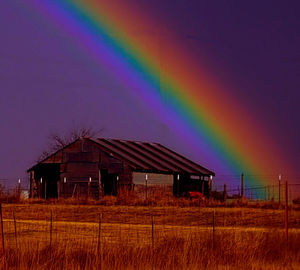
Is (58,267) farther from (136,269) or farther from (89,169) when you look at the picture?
(89,169)

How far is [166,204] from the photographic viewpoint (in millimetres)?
45469

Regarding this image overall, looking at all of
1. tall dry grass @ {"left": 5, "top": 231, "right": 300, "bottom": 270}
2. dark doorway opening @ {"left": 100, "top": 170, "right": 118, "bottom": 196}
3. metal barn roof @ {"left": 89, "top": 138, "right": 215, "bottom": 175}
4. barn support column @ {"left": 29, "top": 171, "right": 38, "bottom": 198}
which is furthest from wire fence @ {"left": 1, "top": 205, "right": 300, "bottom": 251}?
metal barn roof @ {"left": 89, "top": 138, "right": 215, "bottom": 175}

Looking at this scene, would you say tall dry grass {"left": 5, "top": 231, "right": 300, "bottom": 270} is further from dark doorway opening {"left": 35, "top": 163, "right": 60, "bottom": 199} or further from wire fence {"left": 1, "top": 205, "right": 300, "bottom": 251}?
dark doorway opening {"left": 35, "top": 163, "right": 60, "bottom": 199}

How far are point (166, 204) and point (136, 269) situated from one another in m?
30.7

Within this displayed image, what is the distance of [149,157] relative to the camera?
199 ft

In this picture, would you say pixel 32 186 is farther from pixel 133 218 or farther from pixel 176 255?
pixel 176 255

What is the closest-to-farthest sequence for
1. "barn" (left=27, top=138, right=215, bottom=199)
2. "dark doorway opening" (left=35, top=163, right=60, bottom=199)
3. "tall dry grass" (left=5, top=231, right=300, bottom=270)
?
"tall dry grass" (left=5, top=231, right=300, bottom=270)
"barn" (left=27, top=138, right=215, bottom=199)
"dark doorway opening" (left=35, top=163, right=60, bottom=199)

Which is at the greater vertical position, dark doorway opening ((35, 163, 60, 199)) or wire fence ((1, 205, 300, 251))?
dark doorway opening ((35, 163, 60, 199))

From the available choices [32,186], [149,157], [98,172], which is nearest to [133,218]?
[98,172]

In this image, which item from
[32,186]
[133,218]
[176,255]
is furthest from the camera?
[32,186]

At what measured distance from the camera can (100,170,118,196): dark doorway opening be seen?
180ft

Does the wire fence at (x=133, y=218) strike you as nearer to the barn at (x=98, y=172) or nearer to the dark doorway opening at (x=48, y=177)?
the barn at (x=98, y=172)

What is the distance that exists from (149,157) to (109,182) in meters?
5.68

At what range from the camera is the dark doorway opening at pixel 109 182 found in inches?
2162
